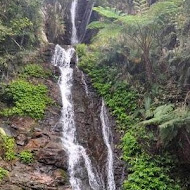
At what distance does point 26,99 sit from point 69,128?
224 cm

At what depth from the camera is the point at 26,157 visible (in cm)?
1001

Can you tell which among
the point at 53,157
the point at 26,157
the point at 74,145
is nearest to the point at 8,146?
the point at 26,157

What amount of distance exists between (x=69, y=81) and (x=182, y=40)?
234 inches

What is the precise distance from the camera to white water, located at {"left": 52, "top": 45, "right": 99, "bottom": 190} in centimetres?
1025

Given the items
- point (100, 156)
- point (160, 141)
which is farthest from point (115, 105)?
point (160, 141)

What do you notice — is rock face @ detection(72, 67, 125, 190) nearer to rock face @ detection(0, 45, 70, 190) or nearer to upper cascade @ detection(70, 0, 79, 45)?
rock face @ detection(0, 45, 70, 190)

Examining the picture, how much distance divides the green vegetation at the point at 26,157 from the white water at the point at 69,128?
136 cm

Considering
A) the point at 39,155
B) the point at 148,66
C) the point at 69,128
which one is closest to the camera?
the point at 39,155

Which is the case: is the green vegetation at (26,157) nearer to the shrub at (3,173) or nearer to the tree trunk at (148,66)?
the shrub at (3,173)

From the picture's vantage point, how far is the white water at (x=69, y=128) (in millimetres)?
10248

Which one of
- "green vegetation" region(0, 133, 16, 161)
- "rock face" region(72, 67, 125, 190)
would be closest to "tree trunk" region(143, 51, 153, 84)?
"rock face" region(72, 67, 125, 190)

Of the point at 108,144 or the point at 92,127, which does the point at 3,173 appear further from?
the point at 92,127

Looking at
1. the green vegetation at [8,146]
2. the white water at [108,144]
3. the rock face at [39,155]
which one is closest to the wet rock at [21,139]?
the rock face at [39,155]

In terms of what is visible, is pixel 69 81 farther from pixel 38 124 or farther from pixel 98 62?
pixel 38 124
